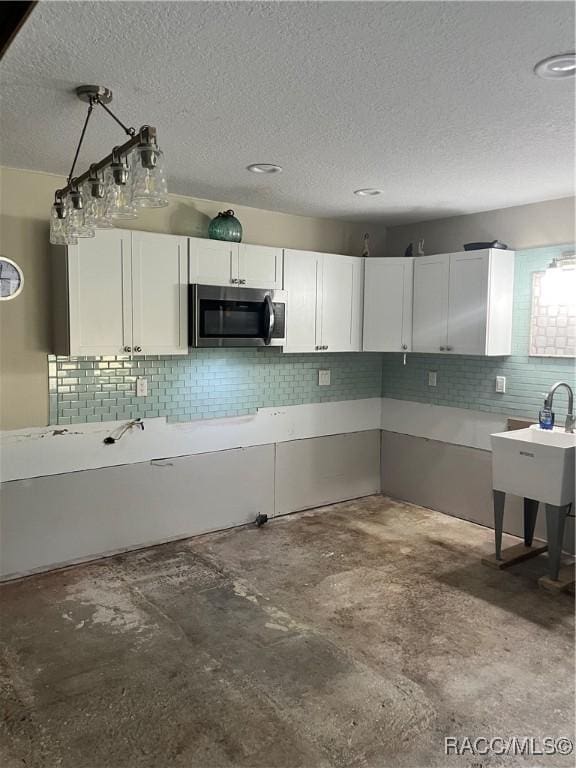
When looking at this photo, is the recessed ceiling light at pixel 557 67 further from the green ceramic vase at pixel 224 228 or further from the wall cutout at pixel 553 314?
the green ceramic vase at pixel 224 228

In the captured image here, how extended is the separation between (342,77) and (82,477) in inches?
112

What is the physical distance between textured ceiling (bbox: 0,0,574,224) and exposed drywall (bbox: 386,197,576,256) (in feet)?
1.40

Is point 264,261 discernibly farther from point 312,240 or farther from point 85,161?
point 85,161

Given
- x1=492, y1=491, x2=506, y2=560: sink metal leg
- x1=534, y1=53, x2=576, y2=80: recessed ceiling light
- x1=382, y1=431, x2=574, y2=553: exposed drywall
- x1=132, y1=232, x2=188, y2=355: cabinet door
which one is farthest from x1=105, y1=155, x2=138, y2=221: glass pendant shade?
x1=382, y1=431, x2=574, y2=553: exposed drywall

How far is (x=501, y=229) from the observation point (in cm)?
441

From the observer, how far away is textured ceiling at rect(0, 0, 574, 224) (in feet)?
5.72

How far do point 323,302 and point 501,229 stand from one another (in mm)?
1419

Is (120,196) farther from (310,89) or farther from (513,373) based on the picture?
(513,373)

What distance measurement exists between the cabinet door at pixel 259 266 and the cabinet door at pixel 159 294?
0.45 m

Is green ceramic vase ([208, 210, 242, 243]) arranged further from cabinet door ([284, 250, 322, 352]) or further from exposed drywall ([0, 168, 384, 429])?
exposed drywall ([0, 168, 384, 429])

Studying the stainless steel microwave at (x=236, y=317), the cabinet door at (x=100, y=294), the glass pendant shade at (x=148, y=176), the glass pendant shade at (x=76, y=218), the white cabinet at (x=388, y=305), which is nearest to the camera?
the glass pendant shade at (x=148, y=176)

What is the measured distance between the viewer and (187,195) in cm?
410

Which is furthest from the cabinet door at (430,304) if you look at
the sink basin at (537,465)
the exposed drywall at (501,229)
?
the sink basin at (537,465)

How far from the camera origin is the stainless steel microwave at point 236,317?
153 inches
